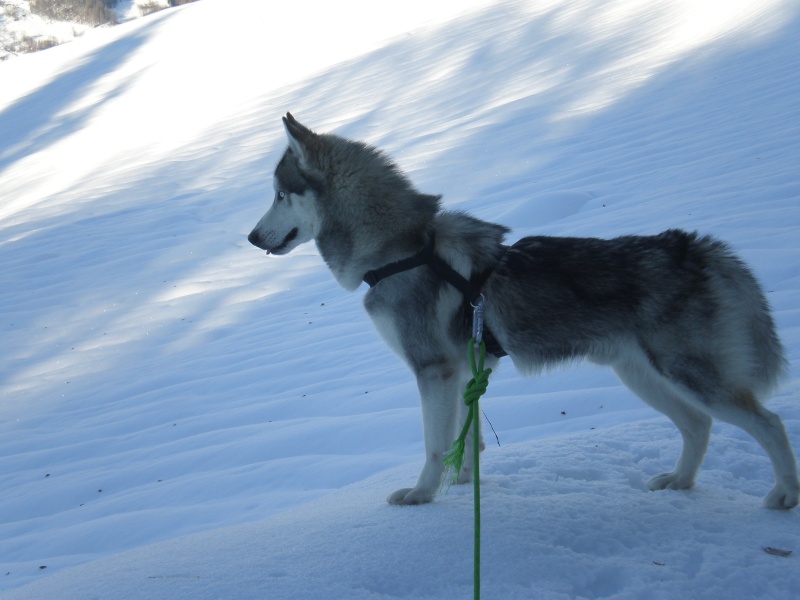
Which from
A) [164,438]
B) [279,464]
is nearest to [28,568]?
[279,464]

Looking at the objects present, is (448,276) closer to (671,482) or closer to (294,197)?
(294,197)

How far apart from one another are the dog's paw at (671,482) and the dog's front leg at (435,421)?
891 mm

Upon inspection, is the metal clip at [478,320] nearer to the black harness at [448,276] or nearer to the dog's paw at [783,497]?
the black harness at [448,276]

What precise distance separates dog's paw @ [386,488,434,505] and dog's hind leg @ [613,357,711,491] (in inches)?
38.2

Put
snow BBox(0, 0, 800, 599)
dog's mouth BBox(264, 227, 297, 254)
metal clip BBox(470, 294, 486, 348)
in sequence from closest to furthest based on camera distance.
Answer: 1. snow BBox(0, 0, 800, 599)
2. metal clip BBox(470, 294, 486, 348)
3. dog's mouth BBox(264, 227, 297, 254)

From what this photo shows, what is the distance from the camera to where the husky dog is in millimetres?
2879

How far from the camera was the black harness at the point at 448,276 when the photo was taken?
3.16 m

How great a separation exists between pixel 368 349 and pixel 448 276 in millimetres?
3292

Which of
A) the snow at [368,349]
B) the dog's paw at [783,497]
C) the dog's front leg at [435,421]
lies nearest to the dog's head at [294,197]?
the dog's front leg at [435,421]

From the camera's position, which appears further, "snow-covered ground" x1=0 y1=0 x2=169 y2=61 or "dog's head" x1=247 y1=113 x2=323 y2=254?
"snow-covered ground" x1=0 y1=0 x2=169 y2=61

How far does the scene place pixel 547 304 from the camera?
3096mm

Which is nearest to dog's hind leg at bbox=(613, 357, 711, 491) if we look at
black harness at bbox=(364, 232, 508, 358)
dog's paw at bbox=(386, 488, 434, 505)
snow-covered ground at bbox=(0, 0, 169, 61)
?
black harness at bbox=(364, 232, 508, 358)

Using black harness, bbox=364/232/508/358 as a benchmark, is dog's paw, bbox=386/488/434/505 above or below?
below

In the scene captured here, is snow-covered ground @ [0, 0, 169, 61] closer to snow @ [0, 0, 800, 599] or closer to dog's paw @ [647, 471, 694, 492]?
snow @ [0, 0, 800, 599]
